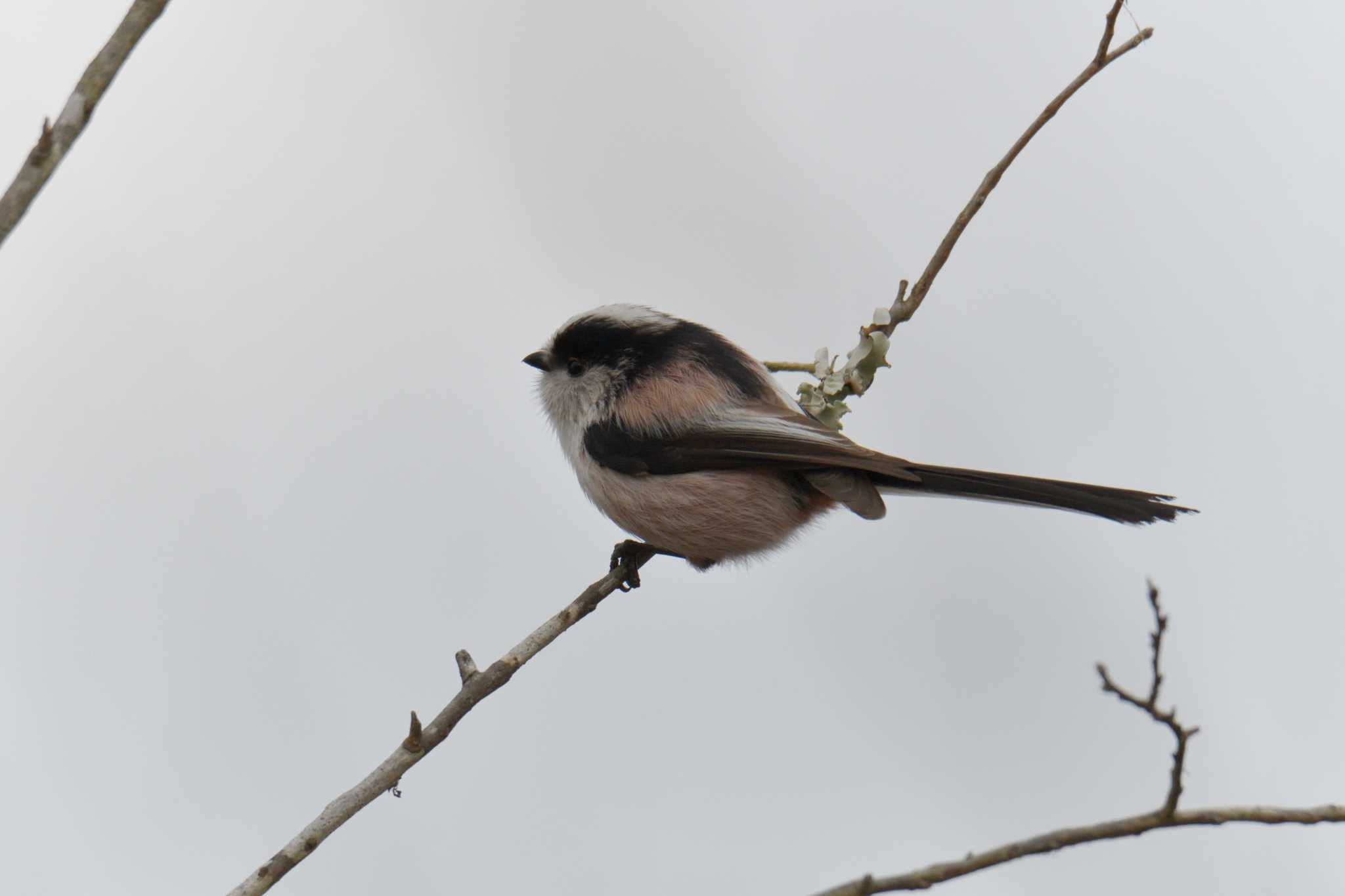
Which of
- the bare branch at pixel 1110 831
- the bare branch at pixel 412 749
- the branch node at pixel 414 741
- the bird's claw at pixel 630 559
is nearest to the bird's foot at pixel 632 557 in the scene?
the bird's claw at pixel 630 559

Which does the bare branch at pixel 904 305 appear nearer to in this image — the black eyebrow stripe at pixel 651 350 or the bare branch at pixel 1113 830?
the black eyebrow stripe at pixel 651 350

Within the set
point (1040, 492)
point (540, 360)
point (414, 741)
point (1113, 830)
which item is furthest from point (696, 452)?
point (1113, 830)

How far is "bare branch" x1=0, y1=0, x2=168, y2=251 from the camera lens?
2.04 metres

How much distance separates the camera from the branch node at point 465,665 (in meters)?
3.19

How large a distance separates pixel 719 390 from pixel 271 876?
243 cm

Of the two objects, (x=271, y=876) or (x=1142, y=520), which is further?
(x=1142, y=520)

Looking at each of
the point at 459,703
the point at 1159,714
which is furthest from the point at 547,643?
the point at 1159,714

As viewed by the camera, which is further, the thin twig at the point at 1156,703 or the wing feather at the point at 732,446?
the wing feather at the point at 732,446

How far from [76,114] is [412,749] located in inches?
62.0

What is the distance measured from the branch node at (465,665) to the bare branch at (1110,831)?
1.38m

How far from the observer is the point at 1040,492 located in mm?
3717

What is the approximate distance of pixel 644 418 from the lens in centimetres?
445

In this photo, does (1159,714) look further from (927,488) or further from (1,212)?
(1,212)

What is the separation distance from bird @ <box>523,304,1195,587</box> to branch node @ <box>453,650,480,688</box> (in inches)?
42.5
